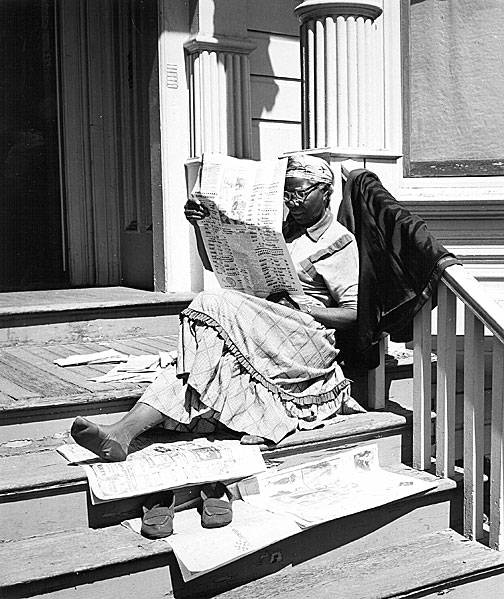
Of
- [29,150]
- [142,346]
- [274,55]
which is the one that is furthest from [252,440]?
[29,150]

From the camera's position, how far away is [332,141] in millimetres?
4043

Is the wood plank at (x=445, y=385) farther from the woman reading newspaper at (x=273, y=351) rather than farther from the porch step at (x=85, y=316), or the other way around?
the porch step at (x=85, y=316)

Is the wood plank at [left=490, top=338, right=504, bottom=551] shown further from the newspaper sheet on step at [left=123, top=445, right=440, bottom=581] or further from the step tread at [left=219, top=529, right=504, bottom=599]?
the newspaper sheet on step at [left=123, top=445, right=440, bottom=581]

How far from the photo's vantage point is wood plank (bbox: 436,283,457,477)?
3.28 metres

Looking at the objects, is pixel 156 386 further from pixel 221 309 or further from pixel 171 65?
pixel 171 65

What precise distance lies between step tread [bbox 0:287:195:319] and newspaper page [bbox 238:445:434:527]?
163 cm

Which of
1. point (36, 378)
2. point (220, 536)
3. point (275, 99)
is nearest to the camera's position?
point (220, 536)

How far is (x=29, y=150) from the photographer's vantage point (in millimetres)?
5617

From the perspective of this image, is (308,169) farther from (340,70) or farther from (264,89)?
(264,89)

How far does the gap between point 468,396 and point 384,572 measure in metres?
0.73

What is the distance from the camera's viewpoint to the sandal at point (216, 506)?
2.75 m

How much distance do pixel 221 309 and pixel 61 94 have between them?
2948 mm

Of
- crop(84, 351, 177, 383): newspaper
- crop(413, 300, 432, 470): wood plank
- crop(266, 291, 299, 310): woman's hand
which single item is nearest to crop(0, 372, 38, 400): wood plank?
crop(84, 351, 177, 383): newspaper

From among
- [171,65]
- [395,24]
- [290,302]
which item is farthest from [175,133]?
[290,302]
